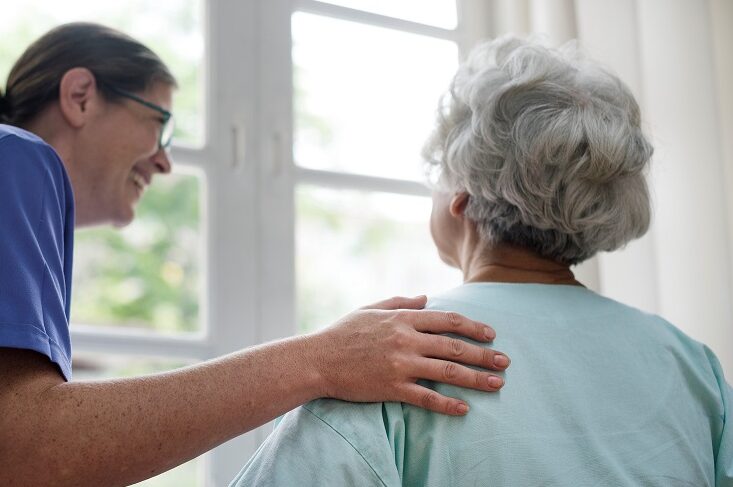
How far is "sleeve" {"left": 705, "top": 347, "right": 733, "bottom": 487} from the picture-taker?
1571 mm

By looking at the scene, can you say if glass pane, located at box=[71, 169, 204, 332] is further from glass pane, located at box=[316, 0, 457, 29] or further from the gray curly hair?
the gray curly hair

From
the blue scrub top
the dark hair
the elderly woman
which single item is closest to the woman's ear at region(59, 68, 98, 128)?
the dark hair

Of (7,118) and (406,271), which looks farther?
(406,271)

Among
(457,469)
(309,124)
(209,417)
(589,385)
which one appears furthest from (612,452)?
(309,124)

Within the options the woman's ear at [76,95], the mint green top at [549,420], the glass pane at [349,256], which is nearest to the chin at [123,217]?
the woman's ear at [76,95]

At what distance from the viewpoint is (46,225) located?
137 centimetres

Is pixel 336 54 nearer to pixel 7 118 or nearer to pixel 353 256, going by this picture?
pixel 7 118

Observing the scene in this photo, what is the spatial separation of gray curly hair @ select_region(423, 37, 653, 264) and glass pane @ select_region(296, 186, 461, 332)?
6221 mm

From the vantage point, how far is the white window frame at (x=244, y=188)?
2.34m

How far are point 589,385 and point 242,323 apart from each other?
1072 mm

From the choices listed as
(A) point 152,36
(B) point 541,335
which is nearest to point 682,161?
(B) point 541,335

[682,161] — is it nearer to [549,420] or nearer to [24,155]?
[549,420]

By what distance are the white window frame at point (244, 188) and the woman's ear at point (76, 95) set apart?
21.6 inches

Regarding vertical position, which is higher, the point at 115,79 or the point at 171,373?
the point at 115,79
